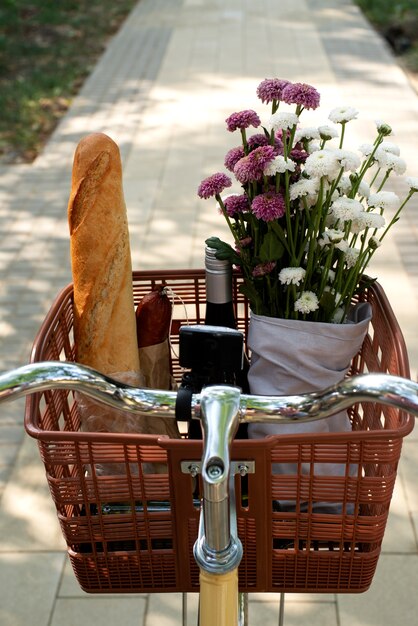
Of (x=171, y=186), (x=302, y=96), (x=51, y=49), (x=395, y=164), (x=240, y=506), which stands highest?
(x=302, y=96)

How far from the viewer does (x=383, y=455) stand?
41.9 inches

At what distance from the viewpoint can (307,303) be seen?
126cm

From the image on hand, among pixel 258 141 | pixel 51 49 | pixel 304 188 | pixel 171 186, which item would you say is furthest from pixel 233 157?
pixel 51 49

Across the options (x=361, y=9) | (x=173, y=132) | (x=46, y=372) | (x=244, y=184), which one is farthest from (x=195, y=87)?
(x=46, y=372)

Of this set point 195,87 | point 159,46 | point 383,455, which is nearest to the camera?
point 383,455

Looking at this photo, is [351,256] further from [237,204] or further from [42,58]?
[42,58]

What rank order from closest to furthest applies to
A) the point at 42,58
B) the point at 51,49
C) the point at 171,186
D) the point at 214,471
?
1. the point at 214,471
2. the point at 171,186
3. the point at 42,58
4. the point at 51,49

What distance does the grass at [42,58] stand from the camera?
5938mm

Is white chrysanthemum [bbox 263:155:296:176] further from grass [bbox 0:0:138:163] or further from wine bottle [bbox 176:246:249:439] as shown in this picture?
grass [bbox 0:0:138:163]

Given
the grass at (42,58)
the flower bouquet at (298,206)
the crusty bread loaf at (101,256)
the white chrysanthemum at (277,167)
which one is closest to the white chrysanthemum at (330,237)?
the flower bouquet at (298,206)

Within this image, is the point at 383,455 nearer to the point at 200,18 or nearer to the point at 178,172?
the point at 178,172

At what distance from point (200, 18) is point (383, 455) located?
8.73m

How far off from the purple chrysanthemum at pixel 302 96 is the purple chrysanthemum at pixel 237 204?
0.56 feet

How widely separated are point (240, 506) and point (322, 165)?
0.49m
